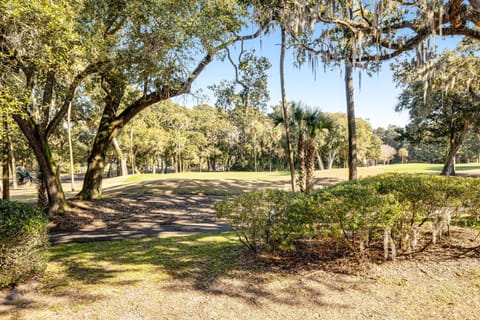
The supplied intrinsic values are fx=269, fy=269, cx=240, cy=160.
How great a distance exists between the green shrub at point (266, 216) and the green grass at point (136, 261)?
67 cm

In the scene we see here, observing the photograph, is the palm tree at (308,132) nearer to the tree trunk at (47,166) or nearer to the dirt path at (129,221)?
the dirt path at (129,221)

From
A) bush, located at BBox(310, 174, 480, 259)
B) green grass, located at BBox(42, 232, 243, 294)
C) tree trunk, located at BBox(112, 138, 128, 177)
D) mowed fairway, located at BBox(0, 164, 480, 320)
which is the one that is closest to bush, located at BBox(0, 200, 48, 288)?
mowed fairway, located at BBox(0, 164, 480, 320)

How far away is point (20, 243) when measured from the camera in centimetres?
388

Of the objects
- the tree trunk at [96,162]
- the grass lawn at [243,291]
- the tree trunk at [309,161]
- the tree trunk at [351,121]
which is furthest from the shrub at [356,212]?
the tree trunk at [96,162]

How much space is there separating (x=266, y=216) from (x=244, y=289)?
4.08ft

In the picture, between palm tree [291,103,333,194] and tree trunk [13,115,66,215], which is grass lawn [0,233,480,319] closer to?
tree trunk [13,115,66,215]

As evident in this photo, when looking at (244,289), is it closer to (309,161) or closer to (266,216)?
(266,216)

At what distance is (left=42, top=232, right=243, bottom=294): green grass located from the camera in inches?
165

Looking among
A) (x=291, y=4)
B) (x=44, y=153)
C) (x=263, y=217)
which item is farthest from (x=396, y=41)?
(x=44, y=153)

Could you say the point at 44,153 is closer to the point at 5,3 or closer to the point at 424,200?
the point at 5,3

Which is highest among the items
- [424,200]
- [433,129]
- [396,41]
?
[396,41]

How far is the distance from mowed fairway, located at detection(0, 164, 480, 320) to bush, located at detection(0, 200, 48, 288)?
21 centimetres

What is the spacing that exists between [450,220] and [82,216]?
34.5ft

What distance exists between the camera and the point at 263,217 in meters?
4.56
